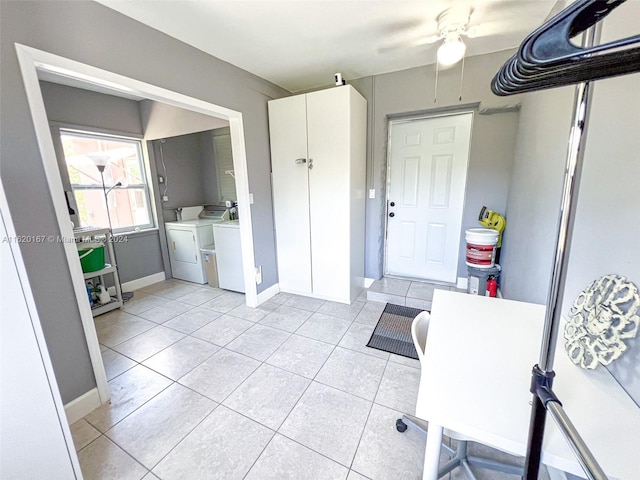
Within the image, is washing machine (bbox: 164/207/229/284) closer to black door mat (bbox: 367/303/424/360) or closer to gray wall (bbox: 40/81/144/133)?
gray wall (bbox: 40/81/144/133)

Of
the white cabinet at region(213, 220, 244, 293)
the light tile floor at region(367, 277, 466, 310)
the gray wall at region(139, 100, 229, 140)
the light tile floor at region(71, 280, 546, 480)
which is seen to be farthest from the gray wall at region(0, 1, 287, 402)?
the light tile floor at region(367, 277, 466, 310)

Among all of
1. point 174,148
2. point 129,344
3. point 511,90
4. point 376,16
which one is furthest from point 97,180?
point 511,90

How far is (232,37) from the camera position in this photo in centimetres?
202

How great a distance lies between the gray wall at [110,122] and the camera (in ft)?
9.12

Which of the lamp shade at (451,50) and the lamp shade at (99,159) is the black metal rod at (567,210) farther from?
the lamp shade at (99,159)

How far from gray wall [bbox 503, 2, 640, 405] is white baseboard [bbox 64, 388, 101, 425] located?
259 cm

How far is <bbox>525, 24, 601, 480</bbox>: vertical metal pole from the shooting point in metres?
0.52

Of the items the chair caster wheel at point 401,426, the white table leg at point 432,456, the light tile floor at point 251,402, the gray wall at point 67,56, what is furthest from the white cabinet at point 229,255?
the white table leg at point 432,456

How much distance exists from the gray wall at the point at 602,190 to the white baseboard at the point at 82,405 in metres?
2.59

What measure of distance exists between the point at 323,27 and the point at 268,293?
2642 millimetres

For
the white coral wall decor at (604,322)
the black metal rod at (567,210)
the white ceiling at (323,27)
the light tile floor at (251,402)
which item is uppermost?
the white ceiling at (323,27)

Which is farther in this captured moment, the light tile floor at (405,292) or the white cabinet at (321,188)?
the light tile floor at (405,292)

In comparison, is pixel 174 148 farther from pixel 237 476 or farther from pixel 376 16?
pixel 237 476

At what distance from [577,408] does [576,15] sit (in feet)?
3.09
